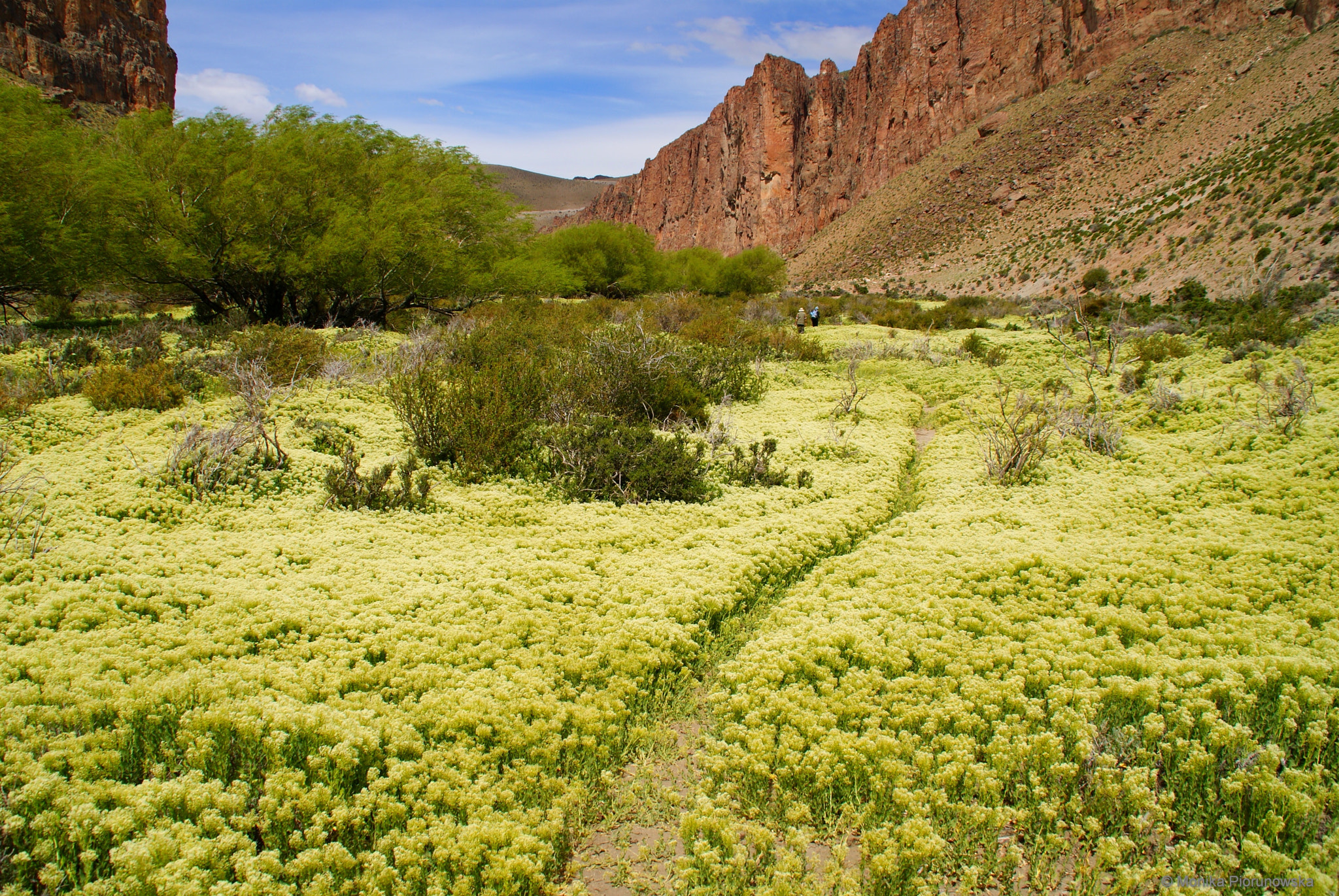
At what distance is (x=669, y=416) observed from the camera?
40.3 ft

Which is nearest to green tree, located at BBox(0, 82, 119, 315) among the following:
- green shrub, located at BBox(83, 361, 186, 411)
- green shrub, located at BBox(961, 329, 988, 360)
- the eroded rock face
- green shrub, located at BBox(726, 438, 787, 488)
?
green shrub, located at BBox(83, 361, 186, 411)

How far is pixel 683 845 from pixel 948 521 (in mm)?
5418

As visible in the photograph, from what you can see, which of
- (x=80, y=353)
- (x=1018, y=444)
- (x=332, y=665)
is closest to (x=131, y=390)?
(x=80, y=353)

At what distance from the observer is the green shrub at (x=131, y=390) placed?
10.1 m

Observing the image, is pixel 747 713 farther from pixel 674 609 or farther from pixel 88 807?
pixel 88 807

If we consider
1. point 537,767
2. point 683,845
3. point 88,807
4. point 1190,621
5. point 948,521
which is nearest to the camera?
point 88,807

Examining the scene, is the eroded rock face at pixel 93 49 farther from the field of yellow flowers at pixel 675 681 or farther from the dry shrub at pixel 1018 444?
the dry shrub at pixel 1018 444

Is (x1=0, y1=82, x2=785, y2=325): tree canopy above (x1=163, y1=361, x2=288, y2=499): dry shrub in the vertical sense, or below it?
above

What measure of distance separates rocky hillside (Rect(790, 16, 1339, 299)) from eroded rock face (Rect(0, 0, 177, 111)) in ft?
214

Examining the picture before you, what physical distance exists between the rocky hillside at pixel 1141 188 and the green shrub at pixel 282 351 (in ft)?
86.1

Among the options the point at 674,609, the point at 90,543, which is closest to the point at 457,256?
the point at 90,543

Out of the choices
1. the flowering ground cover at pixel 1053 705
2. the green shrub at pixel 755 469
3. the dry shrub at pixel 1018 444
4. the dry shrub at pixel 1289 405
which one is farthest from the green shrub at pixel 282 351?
the dry shrub at pixel 1289 405

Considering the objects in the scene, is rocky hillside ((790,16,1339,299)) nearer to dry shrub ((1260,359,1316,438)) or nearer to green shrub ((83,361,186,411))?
dry shrub ((1260,359,1316,438))

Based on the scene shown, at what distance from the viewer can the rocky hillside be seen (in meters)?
28.1
